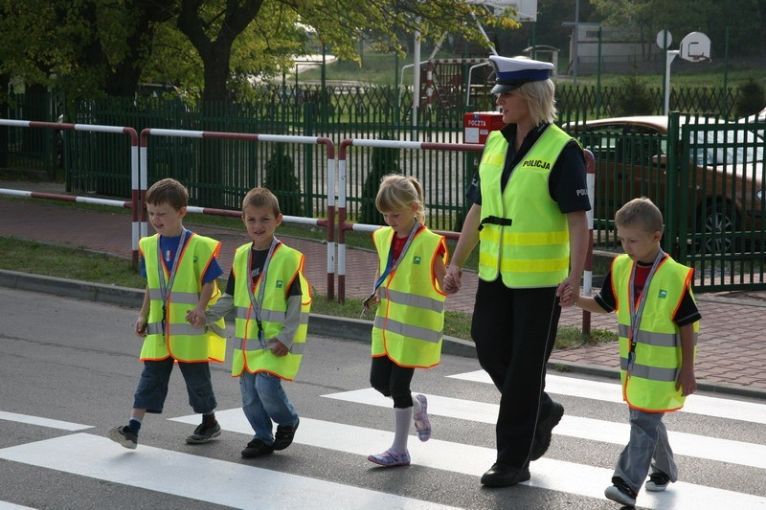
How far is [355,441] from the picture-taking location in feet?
23.2

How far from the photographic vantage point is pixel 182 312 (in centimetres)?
684

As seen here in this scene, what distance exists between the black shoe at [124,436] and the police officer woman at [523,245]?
1815 millimetres

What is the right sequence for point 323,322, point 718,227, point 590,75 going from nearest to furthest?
point 323,322
point 718,227
point 590,75

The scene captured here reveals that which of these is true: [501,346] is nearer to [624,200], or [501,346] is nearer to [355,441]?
[355,441]

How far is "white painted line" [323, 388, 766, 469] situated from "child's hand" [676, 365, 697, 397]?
1.22 meters

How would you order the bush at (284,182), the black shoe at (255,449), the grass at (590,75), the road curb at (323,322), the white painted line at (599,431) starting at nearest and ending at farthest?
1. the black shoe at (255,449)
2. the white painted line at (599,431)
3. the road curb at (323,322)
4. the bush at (284,182)
5. the grass at (590,75)

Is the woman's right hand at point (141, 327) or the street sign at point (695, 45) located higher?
the street sign at point (695, 45)

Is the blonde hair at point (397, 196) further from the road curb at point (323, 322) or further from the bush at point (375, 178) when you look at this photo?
the bush at point (375, 178)

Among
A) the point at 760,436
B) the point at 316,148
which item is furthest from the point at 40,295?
the point at 760,436

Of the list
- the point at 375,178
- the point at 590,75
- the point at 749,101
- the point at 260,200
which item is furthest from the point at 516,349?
the point at 590,75

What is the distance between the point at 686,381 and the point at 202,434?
2.59 meters

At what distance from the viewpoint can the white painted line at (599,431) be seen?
6.93 meters

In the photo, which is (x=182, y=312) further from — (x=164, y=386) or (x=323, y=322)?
(x=323, y=322)

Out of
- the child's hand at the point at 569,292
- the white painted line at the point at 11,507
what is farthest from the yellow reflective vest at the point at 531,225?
the white painted line at the point at 11,507
